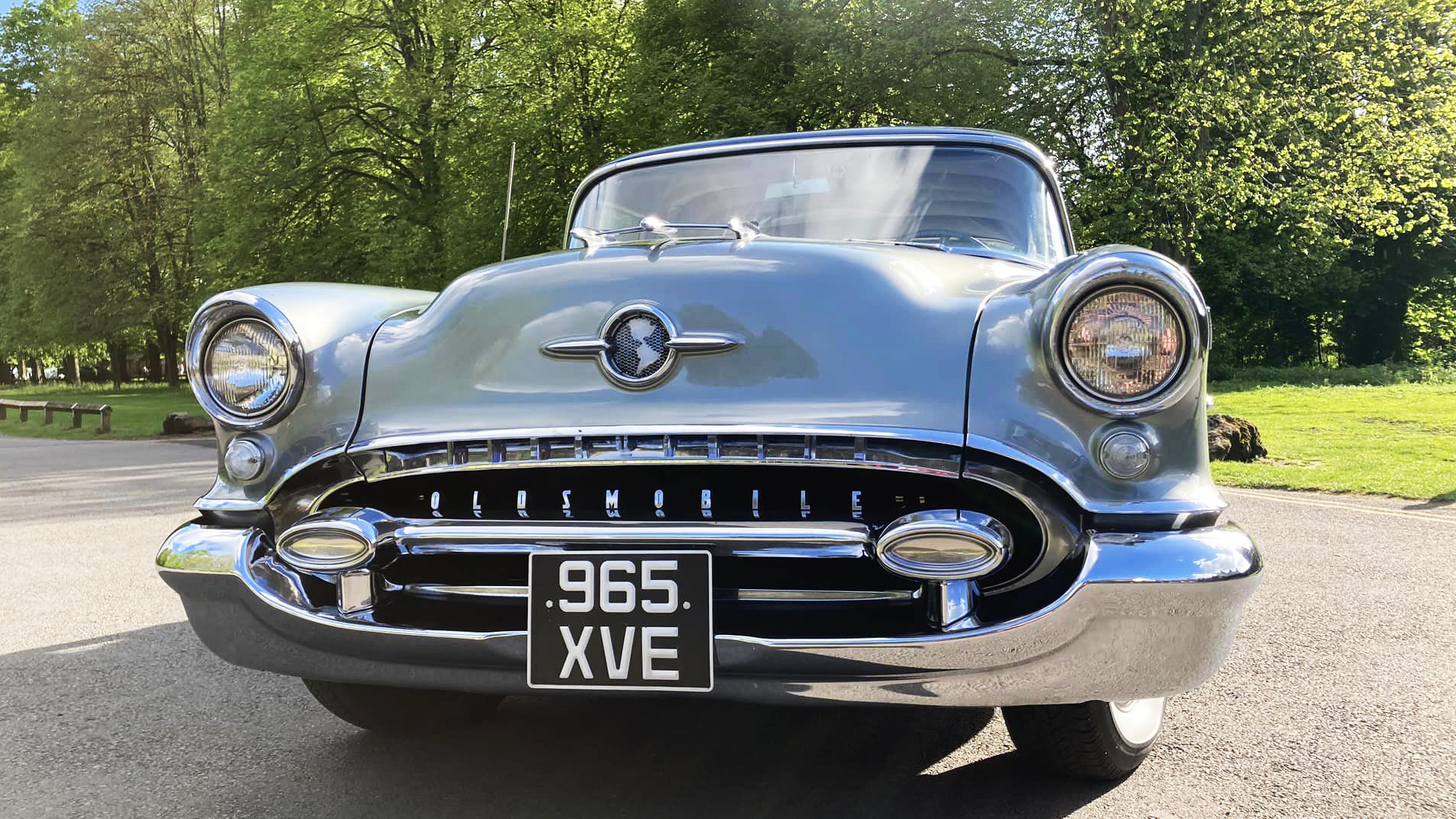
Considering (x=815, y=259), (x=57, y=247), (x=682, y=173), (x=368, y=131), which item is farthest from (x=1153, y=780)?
(x=57, y=247)

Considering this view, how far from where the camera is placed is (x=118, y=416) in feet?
67.1

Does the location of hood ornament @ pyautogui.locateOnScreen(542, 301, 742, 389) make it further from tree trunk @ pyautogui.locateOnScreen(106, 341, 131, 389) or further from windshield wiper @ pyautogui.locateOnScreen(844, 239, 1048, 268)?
tree trunk @ pyautogui.locateOnScreen(106, 341, 131, 389)

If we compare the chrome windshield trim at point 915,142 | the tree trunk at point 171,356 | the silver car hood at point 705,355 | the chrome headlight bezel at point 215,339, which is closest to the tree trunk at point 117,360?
the tree trunk at point 171,356

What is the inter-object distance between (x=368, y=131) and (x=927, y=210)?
2135 cm

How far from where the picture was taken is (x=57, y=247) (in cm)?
3011

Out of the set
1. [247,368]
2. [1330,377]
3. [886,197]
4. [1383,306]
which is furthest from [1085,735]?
[1383,306]

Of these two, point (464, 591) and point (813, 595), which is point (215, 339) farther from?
point (813, 595)

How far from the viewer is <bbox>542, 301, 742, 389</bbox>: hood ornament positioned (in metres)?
1.99

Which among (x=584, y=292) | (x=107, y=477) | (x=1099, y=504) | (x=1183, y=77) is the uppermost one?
(x=1183, y=77)

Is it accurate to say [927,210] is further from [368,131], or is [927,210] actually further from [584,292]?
[368,131]

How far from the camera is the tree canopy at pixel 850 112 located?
16.0 meters

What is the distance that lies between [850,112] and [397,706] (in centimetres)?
1507

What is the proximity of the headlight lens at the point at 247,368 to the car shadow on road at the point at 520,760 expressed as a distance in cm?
89

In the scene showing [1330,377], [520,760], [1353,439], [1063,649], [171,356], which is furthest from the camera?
[171,356]
